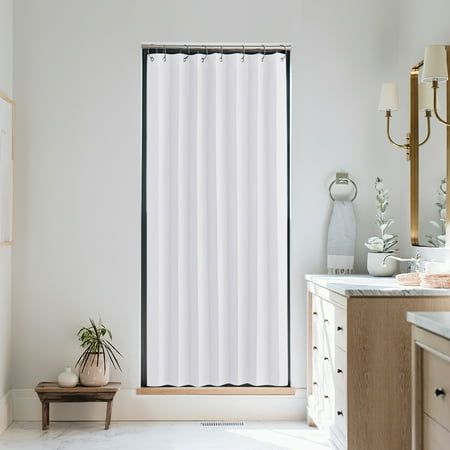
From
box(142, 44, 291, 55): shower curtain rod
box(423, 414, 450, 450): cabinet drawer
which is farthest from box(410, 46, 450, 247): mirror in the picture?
box(423, 414, 450, 450): cabinet drawer

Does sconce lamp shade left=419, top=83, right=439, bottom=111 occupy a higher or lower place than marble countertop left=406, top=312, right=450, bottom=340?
higher

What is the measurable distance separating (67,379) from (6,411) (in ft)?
1.28

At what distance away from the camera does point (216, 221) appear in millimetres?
4309

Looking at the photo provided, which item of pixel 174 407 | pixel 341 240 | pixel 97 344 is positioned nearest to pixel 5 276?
pixel 97 344

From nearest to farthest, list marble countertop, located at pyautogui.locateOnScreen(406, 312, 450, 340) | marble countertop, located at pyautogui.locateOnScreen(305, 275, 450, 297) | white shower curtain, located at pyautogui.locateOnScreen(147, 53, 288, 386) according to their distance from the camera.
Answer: marble countertop, located at pyautogui.locateOnScreen(406, 312, 450, 340)
marble countertop, located at pyautogui.locateOnScreen(305, 275, 450, 297)
white shower curtain, located at pyautogui.locateOnScreen(147, 53, 288, 386)

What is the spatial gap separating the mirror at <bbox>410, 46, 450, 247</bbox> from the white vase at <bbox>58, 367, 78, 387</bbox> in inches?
77.0

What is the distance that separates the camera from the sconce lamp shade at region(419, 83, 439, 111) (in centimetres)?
368

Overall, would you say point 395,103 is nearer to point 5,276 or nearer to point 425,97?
point 425,97

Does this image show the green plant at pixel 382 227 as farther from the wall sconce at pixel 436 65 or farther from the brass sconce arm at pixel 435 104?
the wall sconce at pixel 436 65

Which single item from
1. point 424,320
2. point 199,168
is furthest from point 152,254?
point 424,320

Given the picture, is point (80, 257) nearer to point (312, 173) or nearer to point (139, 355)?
point (139, 355)

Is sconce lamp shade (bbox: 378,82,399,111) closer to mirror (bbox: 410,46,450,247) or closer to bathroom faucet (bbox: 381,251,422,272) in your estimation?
mirror (bbox: 410,46,450,247)

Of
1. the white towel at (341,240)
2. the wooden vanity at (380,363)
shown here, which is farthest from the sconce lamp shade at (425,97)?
the wooden vanity at (380,363)

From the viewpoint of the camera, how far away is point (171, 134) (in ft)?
14.1
